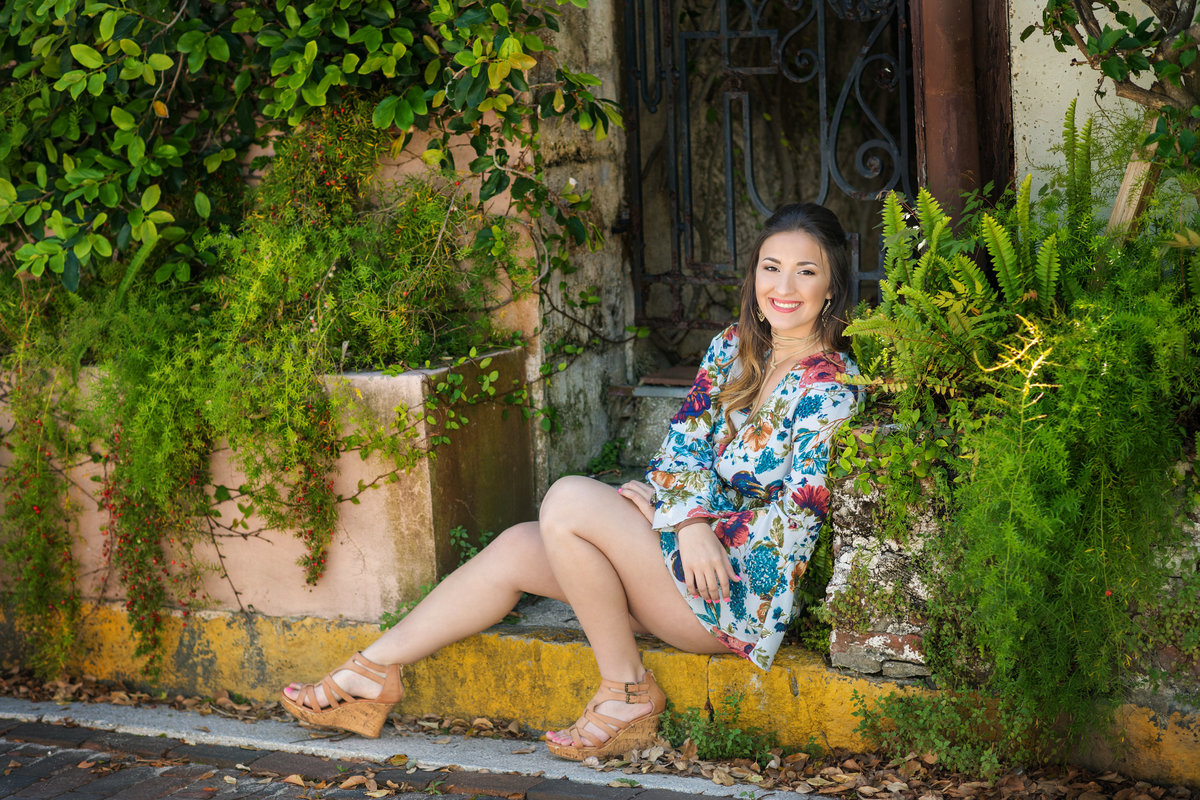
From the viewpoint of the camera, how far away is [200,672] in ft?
12.6

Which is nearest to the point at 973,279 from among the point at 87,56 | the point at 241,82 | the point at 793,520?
the point at 793,520

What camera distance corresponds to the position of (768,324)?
10.7 ft

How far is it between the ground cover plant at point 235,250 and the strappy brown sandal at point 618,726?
0.95 metres

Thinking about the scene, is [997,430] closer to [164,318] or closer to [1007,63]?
[1007,63]

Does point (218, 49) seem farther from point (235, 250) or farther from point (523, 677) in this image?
point (523, 677)

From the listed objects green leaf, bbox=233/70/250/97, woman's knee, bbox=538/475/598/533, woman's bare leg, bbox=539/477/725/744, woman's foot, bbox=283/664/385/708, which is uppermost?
green leaf, bbox=233/70/250/97

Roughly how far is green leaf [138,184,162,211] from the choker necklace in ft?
6.98

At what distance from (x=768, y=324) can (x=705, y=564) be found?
76 centimetres

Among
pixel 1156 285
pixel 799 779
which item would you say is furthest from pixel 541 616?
pixel 1156 285

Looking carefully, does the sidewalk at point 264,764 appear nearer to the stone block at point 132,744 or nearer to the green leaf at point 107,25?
the stone block at point 132,744

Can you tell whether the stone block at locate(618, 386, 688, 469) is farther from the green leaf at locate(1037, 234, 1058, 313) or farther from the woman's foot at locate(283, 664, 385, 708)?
the green leaf at locate(1037, 234, 1058, 313)

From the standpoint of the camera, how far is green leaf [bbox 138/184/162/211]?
12.3 feet

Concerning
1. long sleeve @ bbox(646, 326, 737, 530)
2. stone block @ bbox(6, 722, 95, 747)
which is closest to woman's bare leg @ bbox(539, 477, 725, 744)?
long sleeve @ bbox(646, 326, 737, 530)

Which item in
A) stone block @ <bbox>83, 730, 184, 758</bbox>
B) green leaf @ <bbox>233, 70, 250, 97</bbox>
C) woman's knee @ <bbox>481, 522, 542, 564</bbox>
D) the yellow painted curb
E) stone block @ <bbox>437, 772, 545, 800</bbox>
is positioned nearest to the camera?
the yellow painted curb
